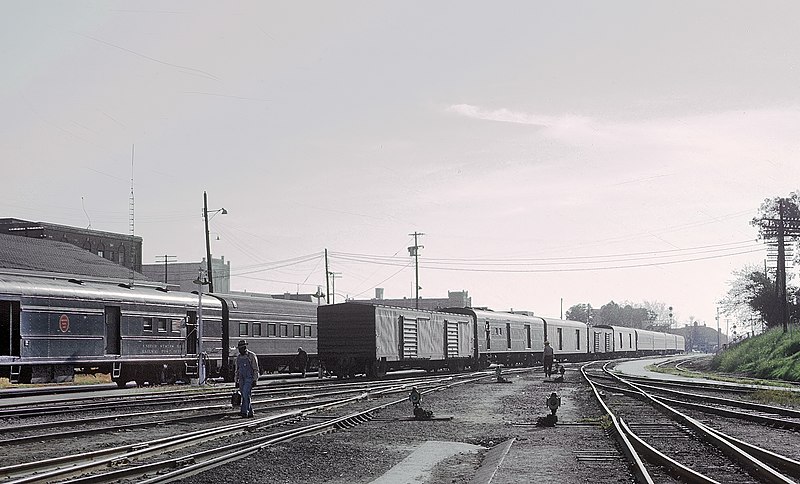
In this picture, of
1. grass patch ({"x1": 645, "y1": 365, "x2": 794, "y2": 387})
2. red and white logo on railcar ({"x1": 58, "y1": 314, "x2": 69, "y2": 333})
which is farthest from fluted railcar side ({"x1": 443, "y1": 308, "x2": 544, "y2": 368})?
red and white logo on railcar ({"x1": 58, "y1": 314, "x2": 69, "y2": 333})

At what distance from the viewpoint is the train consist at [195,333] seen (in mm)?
24078

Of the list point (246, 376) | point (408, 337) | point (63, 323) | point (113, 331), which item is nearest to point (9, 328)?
point (63, 323)

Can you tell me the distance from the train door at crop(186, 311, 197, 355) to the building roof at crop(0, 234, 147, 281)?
2204 centimetres

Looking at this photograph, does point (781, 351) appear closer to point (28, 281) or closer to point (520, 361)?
point (520, 361)

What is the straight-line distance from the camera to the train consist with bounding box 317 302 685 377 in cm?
3306

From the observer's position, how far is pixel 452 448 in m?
13.5

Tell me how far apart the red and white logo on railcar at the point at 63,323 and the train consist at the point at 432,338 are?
1068cm

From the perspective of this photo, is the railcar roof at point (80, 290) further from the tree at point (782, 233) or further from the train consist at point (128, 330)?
the tree at point (782, 233)

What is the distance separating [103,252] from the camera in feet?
267

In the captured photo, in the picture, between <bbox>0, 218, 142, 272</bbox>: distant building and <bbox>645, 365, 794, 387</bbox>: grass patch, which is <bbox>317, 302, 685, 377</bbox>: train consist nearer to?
<bbox>645, 365, 794, 387</bbox>: grass patch

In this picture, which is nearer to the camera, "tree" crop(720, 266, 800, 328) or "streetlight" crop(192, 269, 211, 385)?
"streetlight" crop(192, 269, 211, 385)

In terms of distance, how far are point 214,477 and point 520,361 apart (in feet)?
151

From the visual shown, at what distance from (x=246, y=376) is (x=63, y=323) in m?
9.90

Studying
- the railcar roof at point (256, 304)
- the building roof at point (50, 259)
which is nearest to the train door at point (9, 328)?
the railcar roof at point (256, 304)
